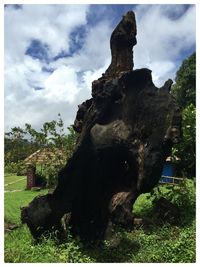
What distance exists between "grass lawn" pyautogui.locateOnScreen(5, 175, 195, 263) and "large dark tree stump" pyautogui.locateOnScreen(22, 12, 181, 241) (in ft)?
1.21

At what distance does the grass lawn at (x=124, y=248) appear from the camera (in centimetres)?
665

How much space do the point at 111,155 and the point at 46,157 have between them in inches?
528

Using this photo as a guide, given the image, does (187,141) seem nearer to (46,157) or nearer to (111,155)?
(111,155)

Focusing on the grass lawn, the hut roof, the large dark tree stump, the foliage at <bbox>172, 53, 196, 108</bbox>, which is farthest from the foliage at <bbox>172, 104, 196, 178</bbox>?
the foliage at <bbox>172, 53, 196, 108</bbox>

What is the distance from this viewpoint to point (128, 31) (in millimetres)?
8625

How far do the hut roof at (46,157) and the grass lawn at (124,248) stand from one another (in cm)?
1018

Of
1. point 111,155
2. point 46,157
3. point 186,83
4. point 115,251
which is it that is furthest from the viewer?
point 186,83

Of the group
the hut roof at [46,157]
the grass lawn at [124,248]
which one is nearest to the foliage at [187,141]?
the grass lawn at [124,248]

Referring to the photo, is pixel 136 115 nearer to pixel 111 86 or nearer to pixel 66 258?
pixel 111 86

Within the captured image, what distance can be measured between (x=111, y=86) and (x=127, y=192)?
7.18ft

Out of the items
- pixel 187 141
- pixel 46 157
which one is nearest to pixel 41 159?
pixel 46 157

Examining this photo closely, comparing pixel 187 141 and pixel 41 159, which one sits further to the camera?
pixel 41 159

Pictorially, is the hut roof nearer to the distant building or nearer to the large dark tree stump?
the distant building

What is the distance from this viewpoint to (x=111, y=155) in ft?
25.0
